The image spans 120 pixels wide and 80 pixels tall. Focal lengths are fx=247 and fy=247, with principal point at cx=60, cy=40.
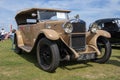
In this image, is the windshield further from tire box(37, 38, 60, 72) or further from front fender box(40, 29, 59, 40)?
front fender box(40, 29, 59, 40)

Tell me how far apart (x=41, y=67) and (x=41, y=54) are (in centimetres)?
42

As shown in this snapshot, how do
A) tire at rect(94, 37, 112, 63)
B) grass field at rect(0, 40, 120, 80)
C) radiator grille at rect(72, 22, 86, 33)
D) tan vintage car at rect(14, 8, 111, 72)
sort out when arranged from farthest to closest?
tire at rect(94, 37, 112, 63) < radiator grille at rect(72, 22, 86, 33) < tan vintage car at rect(14, 8, 111, 72) < grass field at rect(0, 40, 120, 80)

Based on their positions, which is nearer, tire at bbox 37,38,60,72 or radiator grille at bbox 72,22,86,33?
tire at bbox 37,38,60,72

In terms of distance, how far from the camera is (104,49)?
861cm

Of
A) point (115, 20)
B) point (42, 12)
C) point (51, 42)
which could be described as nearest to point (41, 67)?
point (51, 42)

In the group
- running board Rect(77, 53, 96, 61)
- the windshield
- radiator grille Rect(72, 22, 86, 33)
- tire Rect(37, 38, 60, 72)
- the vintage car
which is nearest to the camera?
tire Rect(37, 38, 60, 72)

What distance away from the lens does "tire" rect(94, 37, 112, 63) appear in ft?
27.7

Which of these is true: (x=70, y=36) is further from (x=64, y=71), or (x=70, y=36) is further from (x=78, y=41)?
(x=64, y=71)

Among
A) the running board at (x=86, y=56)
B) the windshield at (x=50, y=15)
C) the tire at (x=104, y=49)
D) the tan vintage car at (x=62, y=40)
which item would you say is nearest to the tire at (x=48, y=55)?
the tan vintage car at (x=62, y=40)

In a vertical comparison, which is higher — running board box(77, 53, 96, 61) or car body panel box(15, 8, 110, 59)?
car body panel box(15, 8, 110, 59)

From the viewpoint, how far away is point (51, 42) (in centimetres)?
712

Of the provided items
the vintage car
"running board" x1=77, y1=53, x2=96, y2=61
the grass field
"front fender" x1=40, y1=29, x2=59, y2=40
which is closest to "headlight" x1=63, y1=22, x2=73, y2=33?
"front fender" x1=40, y1=29, x2=59, y2=40

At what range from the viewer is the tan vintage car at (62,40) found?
23.4 feet

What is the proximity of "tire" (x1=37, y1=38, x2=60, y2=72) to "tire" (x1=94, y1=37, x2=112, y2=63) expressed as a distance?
205cm
